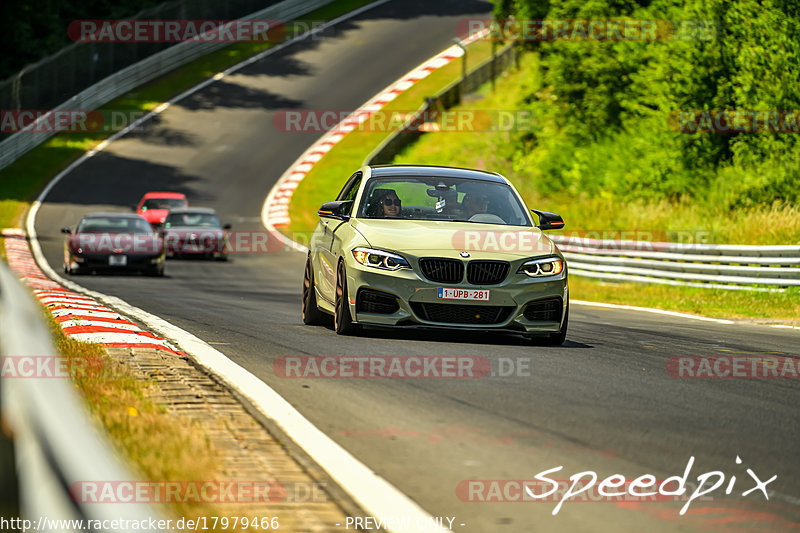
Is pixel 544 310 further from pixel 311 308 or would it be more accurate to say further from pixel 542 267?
pixel 311 308

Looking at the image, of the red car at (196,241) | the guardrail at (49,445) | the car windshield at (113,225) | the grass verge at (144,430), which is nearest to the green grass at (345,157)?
the red car at (196,241)

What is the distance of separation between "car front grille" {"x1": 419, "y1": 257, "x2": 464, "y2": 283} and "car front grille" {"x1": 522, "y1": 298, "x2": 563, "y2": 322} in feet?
2.31

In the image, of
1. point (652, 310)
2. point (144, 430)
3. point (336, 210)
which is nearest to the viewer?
point (144, 430)

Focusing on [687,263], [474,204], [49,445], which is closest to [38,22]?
[687,263]

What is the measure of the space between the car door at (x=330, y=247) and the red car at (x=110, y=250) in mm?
12709

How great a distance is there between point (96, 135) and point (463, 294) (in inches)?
1680

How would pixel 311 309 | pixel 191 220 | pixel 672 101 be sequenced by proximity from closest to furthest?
pixel 311 309 → pixel 672 101 → pixel 191 220

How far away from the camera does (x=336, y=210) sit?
11.4 metres

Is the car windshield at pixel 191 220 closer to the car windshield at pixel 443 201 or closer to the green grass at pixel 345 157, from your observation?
the green grass at pixel 345 157

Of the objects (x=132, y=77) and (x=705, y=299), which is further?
(x=132, y=77)

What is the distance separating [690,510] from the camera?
186 inches

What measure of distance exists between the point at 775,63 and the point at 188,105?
32.2 m

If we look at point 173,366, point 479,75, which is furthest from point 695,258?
point 479,75

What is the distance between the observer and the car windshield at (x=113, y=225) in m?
25.2
